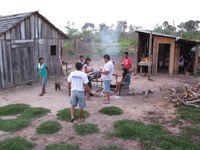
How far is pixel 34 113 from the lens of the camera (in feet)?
25.3

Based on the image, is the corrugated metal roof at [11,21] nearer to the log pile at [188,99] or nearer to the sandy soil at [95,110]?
the sandy soil at [95,110]

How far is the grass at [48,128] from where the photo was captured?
6.27m

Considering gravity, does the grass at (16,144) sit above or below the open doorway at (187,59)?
below

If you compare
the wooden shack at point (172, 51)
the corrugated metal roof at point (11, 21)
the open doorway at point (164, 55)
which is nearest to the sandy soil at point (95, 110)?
the corrugated metal roof at point (11, 21)

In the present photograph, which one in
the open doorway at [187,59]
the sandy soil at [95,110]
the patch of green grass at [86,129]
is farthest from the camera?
the open doorway at [187,59]

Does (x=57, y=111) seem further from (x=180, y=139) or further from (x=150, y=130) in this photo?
(x=180, y=139)

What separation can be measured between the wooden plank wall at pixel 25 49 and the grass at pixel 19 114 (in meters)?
3.86

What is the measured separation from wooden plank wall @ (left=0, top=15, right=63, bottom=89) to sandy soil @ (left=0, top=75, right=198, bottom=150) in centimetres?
73

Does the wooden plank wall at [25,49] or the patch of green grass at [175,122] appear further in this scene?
the wooden plank wall at [25,49]

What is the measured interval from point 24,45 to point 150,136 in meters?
9.47

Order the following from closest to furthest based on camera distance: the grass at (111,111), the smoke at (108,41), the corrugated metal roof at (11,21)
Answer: the grass at (111,111), the corrugated metal roof at (11,21), the smoke at (108,41)

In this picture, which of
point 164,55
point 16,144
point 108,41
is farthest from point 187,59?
point 16,144

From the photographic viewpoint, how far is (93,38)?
29500 millimetres

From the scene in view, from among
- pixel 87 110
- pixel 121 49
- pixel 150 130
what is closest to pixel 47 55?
pixel 87 110
